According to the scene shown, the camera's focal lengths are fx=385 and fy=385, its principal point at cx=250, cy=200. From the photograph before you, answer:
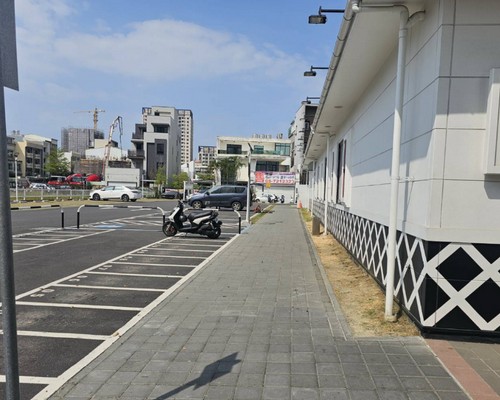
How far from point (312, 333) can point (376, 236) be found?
268 cm

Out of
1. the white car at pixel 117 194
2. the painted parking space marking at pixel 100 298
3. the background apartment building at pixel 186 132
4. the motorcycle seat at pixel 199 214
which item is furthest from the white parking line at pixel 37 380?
the background apartment building at pixel 186 132

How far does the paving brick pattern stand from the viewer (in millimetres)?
3145

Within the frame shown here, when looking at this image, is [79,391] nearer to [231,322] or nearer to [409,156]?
[231,322]

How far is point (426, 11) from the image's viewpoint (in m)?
4.50

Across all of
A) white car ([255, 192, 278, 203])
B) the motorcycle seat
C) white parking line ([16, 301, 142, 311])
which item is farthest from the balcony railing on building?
white parking line ([16, 301, 142, 311])

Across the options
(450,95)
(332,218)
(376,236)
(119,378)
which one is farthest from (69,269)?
(332,218)

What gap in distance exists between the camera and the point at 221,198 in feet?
92.0

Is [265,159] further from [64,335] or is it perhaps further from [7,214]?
[7,214]

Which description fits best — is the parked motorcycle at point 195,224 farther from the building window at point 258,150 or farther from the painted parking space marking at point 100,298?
the building window at point 258,150

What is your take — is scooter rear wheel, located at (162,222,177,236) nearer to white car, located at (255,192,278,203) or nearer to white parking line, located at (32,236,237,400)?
white parking line, located at (32,236,237,400)

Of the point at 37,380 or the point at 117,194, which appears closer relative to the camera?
the point at 37,380

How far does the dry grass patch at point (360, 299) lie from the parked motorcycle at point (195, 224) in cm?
423

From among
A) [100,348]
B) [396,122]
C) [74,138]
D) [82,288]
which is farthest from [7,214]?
[74,138]

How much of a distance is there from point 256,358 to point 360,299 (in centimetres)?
260
